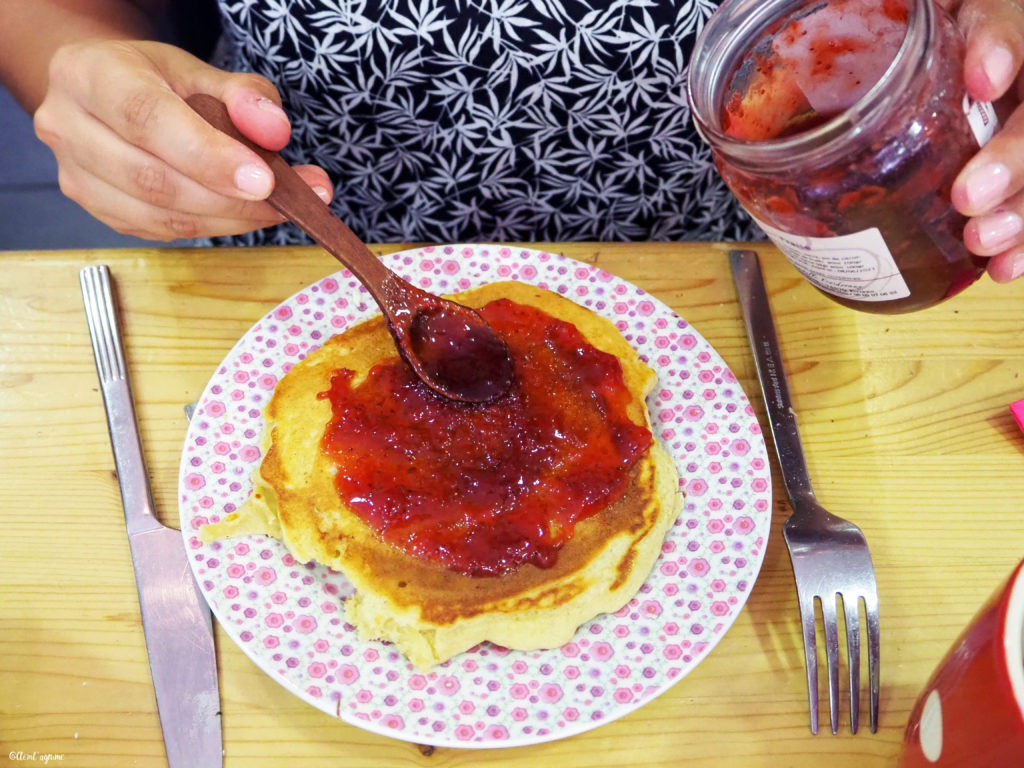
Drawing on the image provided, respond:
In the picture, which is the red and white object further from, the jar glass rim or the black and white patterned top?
the black and white patterned top

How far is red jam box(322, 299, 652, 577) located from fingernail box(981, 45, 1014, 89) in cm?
69

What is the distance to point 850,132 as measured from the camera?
906mm

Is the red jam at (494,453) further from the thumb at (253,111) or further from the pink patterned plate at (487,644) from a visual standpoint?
the thumb at (253,111)

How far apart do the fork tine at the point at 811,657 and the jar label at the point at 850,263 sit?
484mm

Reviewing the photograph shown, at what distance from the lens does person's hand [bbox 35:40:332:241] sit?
4.08 ft

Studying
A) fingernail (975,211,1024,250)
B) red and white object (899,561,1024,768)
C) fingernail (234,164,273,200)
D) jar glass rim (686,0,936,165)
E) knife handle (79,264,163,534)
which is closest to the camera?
red and white object (899,561,1024,768)

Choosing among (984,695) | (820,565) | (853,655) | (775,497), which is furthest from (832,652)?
(984,695)

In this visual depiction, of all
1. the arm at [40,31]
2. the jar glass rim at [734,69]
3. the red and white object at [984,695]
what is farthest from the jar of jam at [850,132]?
the arm at [40,31]

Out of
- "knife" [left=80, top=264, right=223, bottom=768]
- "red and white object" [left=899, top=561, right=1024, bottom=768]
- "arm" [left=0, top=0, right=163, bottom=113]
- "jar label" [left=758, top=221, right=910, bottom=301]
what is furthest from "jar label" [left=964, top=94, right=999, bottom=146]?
"arm" [left=0, top=0, right=163, bottom=113]

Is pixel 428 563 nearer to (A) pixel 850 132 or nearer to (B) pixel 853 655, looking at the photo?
(B) pixel 853 655

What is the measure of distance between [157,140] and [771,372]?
3.76ft

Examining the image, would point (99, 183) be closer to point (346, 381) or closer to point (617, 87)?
point (346, 381)

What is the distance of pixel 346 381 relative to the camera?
1.40m

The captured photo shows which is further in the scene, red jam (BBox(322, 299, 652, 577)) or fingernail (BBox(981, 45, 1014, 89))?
red jam (BBox(322, 299, 652, 577))
